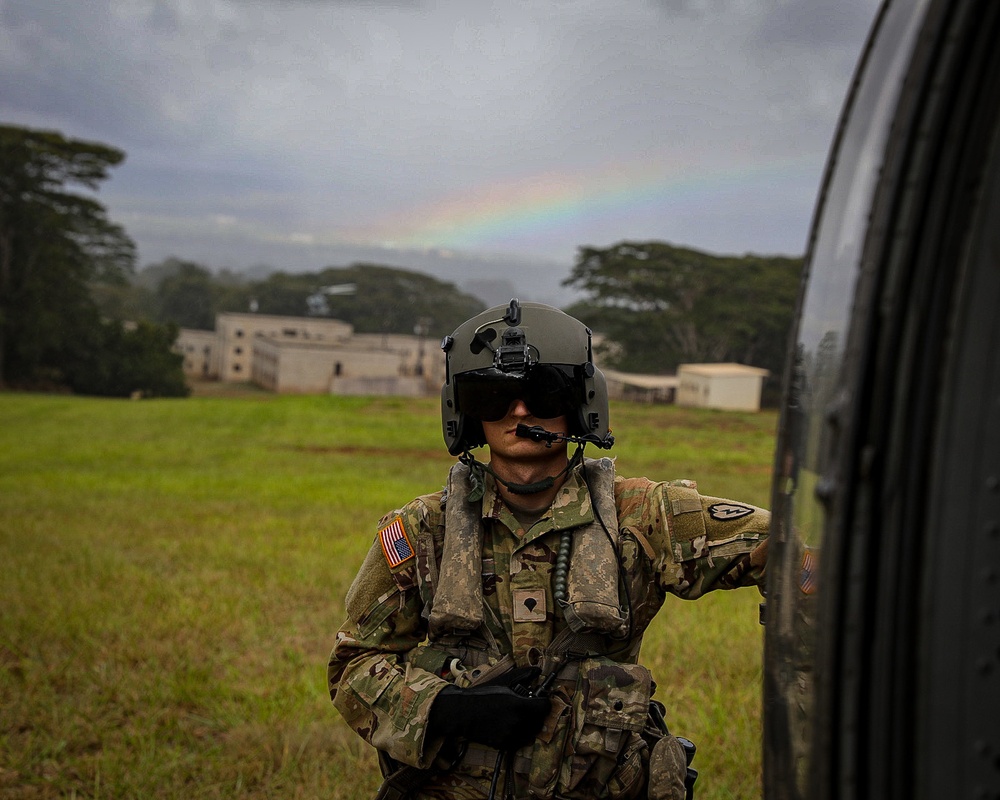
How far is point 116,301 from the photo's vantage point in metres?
50.9

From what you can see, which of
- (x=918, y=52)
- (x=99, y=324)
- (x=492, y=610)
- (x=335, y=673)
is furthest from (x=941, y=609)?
(x=99, y=324)

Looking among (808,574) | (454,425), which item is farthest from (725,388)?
(808,574)

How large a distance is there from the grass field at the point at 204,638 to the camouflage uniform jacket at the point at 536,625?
1961 millimetres

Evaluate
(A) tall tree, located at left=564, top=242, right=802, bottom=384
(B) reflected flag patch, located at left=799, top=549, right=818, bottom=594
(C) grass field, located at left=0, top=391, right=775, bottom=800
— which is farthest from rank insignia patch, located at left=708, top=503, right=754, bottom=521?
(A) tall tree, located at left=564, top=242, right=802, bottom=384

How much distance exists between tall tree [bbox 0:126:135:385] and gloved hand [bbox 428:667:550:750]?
33.8 meters

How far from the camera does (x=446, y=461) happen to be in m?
18.3

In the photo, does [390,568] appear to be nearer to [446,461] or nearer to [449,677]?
[449,677]

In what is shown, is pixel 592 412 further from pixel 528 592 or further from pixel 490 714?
pixel 490 714

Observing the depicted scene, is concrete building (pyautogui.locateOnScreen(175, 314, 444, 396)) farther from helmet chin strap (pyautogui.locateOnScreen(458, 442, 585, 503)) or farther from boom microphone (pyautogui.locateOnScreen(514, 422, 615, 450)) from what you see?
boom microphone (pyautogui.locateOnScreen(514, 422, 615, 450))

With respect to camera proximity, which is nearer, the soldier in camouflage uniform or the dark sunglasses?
the soldier in camouflage uniform

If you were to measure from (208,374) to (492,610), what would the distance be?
44.5 meters

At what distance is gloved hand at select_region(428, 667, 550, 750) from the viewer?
2.16 metres

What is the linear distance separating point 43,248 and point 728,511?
3735 centimetres

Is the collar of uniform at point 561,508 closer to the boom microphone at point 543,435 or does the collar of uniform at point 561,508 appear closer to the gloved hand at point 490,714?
the boom microphone at point 543,435
